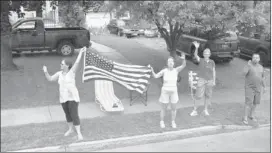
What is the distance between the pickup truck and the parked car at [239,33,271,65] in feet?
24.9

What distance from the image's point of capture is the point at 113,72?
834 centimetres

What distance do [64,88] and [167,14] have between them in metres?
3.15

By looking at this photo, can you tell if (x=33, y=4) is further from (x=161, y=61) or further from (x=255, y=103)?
(x=255, y=103)

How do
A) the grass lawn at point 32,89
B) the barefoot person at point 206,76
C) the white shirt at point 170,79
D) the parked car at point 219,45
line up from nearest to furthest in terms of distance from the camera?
the white shirt at point 170,79
the barefoot person at point 206,76
the grass lawn at point 32,89
the parked car at point 219,45

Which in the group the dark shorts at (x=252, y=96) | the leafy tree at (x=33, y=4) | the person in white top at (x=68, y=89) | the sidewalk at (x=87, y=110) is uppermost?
the leafy tree at (x=33, y=4)

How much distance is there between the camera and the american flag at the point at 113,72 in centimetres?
812

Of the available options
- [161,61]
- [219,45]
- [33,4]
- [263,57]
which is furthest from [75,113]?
[263,57]

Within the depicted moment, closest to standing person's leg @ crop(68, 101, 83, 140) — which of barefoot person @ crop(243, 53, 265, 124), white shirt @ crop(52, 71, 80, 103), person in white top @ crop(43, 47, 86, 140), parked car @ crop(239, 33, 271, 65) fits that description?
person in white top @ crop(43, 47, 86, 140)

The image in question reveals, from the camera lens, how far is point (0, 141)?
6.69 m

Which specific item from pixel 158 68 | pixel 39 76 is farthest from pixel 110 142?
pixel 158 68

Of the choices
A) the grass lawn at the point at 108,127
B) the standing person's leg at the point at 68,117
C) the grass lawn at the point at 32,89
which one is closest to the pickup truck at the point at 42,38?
the grass lawn at the point at 32,89

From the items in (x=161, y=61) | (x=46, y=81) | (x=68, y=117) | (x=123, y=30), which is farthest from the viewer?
(x=123, y=30)

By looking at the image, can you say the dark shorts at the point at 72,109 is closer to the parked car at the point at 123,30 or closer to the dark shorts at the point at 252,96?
the dark shorts at the point at 252,96

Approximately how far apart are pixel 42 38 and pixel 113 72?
22.9 ft
